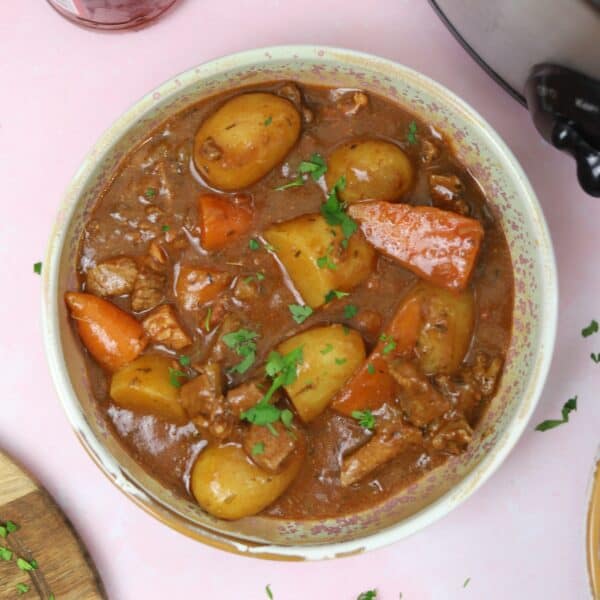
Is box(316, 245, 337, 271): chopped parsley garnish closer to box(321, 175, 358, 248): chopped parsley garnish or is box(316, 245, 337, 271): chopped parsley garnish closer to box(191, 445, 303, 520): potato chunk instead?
box(321, 175, 358, 248): chopped parsley garnish

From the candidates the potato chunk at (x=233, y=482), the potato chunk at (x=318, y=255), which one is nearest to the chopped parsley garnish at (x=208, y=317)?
the potato chunk at (x=318, y=255)

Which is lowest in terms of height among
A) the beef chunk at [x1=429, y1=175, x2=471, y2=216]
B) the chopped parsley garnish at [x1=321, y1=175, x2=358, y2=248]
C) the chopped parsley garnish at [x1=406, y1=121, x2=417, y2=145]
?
the beef chunk at [x1=429, y1=175, x2=471, y2=216]

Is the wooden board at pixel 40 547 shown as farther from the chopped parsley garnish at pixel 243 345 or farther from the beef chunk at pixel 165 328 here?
the chopped parsley garnish at pixel 243 345

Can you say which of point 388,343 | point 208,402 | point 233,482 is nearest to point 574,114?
point 388,343

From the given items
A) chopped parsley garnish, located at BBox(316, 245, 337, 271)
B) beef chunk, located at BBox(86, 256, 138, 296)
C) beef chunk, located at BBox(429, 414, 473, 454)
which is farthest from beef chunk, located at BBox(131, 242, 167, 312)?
beef chunk, located at BBox(429, 414, 473, 454)

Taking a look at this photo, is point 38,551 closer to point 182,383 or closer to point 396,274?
point 182,383

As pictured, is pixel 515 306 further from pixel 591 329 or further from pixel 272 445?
pixel 272 445
